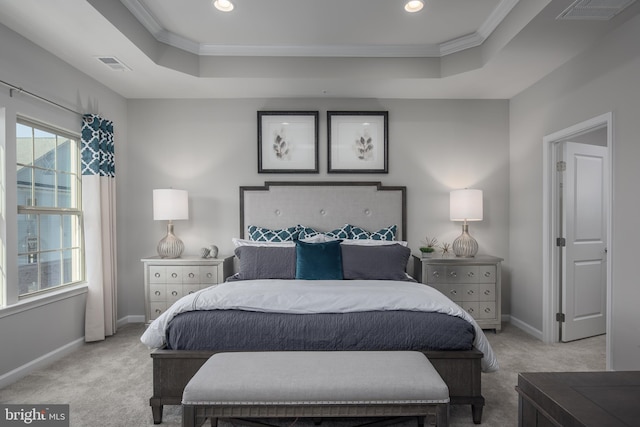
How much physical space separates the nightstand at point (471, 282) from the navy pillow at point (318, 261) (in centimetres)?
107

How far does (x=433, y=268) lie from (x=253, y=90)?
2.73 metres

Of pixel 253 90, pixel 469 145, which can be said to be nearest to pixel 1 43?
pixel 253 90

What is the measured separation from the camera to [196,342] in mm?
2158

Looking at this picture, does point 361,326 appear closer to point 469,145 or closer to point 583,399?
point 583,399

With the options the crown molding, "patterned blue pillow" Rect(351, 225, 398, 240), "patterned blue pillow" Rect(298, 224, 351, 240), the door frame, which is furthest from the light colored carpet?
the crown molding

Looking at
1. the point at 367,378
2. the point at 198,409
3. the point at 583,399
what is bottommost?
the point at 198,409

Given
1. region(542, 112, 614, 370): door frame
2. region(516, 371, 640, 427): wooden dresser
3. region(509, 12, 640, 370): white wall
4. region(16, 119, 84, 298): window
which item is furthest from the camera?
region(542, 112, 614, 370): door frame

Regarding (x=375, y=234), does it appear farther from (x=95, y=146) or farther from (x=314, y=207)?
(x=95, y=146)

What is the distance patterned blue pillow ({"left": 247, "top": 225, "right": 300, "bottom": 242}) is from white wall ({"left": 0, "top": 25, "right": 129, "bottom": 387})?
1.75m

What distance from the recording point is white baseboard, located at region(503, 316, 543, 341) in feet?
11.6

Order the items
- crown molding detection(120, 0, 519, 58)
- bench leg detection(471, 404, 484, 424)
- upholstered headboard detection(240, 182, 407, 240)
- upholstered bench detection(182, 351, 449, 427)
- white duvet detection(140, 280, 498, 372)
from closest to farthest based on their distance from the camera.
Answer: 1. upholstered bench detection(182, 351, 449, 427)
2. bench leg detection(471, 404, 484, 424)
3. white duvet detection(140, 280, 498, 372)
4. crown molding detection(120, 0, 519, 58)
5. upholstered headboard detection(240, 182, 407, 240)

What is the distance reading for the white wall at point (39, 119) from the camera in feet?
8.55

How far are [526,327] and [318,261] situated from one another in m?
2.45

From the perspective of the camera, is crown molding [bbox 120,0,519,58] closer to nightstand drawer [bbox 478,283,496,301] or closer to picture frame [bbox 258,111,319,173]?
picture frame [bbox 258,111,319,173]
